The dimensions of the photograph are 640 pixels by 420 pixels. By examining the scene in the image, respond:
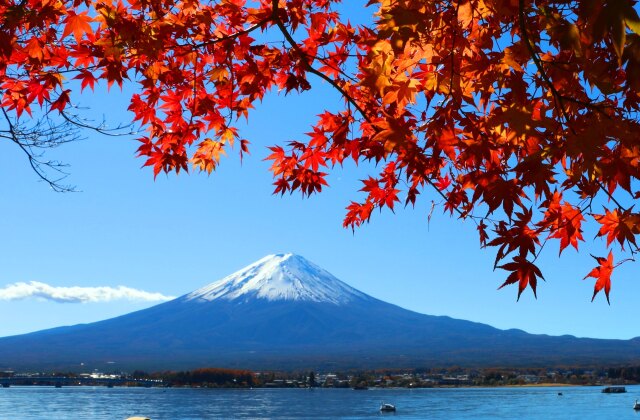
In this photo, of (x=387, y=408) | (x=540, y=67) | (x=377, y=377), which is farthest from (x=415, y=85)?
(x=377, y=377)

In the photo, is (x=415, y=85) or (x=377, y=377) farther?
(x=377, y=377)

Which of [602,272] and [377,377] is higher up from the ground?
[602,272]

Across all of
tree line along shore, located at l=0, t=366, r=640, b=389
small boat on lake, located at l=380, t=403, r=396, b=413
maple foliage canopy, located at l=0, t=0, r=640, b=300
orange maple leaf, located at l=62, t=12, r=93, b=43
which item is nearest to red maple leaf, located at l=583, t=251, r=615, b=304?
maple foliage canopy, located at l=0, t=0, r=640, b=300

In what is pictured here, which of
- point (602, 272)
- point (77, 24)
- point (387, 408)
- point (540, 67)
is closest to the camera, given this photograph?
point (540, 67)

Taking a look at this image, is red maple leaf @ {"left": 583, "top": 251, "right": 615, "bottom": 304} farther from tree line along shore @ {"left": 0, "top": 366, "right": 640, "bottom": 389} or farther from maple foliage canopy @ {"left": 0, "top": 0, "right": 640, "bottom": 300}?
tree line along shore @ {"left": 0, "top": 366, "right": 640, "bottom": 389}

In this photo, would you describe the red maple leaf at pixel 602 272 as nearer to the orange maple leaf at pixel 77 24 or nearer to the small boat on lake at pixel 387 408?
the orange maple leaf at pixel 77 24

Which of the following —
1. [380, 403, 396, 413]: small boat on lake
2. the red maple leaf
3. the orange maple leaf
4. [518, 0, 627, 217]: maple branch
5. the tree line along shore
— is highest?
the orange maple leaf

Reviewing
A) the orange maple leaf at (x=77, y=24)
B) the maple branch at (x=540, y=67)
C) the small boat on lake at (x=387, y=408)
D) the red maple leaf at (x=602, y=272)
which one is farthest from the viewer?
the small boat on lake at (x=387, y=408)

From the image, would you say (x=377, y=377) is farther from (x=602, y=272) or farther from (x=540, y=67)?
(x=540, y=67)

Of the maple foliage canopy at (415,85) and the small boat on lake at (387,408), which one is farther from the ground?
the maple foliage canopy at (415,85)

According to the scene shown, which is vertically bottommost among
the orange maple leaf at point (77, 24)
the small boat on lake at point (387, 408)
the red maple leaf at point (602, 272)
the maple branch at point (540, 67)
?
the small boat on lake at point (387, 408)

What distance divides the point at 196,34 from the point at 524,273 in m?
3.46

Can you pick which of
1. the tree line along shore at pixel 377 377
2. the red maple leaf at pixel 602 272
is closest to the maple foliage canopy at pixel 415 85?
the red maple leaf at pixel 602 272

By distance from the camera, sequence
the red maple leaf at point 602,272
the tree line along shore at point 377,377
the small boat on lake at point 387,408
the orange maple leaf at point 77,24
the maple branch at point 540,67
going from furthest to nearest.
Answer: the tree line along shore at point 377,377 → the small boat on lake at point 387,408 → the orange maple leaf at point 77,24 → the red maple leaf at point 602,272 → the maple branch at point 540,67
